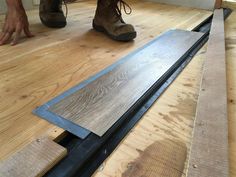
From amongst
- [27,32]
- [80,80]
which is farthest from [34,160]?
[27,32]

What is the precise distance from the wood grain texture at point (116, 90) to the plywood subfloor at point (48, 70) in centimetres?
7

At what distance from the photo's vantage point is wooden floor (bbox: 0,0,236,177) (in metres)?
0.54

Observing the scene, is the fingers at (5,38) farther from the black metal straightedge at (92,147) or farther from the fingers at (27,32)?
the black metal straightedge at (92,147)

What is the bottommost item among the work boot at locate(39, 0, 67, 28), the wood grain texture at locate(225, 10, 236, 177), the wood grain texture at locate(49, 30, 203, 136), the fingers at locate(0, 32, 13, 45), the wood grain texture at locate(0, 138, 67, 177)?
the wood grain texture at locate(225, 10, 236, 177)

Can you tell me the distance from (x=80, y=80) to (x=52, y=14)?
0.78 m

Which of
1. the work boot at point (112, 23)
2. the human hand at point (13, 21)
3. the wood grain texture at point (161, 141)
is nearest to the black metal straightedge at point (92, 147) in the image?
the wood grain texture at point (161, 141)

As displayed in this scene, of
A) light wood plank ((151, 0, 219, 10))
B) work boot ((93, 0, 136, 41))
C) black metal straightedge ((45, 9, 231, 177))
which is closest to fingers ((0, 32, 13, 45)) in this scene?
work boot ((93, 0, 136, 41))

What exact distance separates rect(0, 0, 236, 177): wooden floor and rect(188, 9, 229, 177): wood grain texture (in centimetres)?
3

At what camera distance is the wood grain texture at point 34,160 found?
0.46m

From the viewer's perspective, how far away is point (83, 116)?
0.64 meters

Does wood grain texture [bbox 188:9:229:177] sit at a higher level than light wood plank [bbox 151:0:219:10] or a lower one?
lower

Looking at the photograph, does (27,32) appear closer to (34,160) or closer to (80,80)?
(80,80)

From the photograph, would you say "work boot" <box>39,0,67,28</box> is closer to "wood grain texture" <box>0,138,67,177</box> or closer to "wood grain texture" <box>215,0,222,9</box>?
"wood grain texture" <box>0,138,67,177</box>

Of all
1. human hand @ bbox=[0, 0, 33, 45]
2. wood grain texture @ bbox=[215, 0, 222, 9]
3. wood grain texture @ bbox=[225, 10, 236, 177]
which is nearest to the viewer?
wood grain texture @ bbox=[225, 10, 236, 177]
